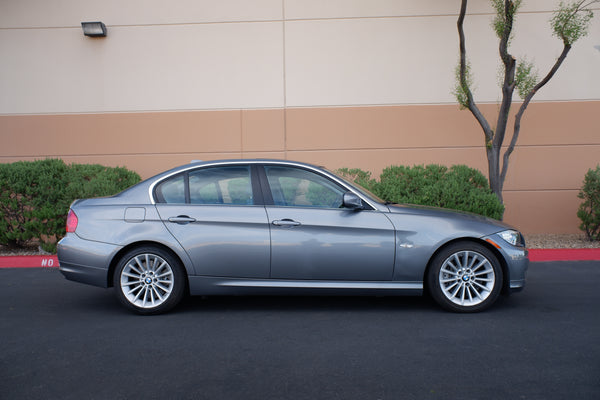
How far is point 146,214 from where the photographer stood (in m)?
4.96

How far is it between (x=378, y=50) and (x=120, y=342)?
8.15m

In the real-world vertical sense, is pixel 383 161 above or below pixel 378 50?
below

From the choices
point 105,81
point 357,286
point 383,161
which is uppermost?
point 105,81

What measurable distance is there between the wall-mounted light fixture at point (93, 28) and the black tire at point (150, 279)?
7.08m

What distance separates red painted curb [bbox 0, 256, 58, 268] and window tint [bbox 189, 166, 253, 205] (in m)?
4.03

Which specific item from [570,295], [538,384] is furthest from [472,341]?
[570,295]

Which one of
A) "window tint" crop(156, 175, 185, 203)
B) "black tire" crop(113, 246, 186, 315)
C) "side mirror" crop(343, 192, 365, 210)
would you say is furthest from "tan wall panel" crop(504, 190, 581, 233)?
"black tire" crop(113, 246, 186, 315)

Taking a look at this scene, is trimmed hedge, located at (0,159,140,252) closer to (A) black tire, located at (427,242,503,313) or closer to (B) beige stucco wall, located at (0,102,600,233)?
(B) beige stucco wall, located at (0,102,600,233)

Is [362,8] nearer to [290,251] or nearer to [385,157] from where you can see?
[385,157]

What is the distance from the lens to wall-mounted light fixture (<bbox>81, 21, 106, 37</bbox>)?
10.1 metres

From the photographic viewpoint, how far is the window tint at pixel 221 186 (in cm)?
506

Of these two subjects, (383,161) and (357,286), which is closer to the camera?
(357,286)

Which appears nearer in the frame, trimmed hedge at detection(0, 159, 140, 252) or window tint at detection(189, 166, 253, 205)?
window tint at detection(189, 166, 253, 205)

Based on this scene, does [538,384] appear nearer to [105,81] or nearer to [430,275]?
[430,275]
